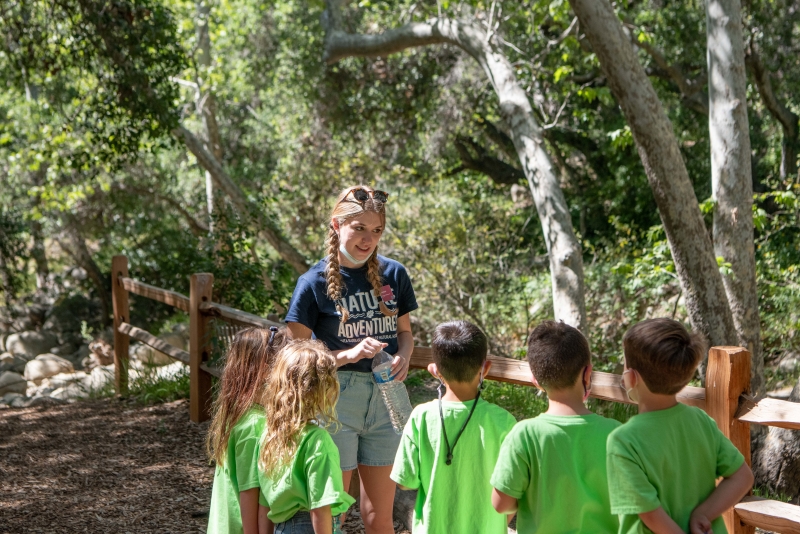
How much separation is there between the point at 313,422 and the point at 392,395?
62 cm

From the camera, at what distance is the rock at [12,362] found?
13.0 meters

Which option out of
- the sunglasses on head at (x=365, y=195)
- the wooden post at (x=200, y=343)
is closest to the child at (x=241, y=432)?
the sunglasses on head at (x=365, y=195)

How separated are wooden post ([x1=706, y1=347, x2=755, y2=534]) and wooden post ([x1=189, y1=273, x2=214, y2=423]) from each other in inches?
174

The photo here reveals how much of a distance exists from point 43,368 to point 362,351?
37.5 ft

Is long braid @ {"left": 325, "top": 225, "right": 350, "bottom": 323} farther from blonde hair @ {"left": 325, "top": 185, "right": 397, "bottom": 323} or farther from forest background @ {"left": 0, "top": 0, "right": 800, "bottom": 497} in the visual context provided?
forest background @ {"left": 0, "top": 0, "right": 800, "bottom": 497}

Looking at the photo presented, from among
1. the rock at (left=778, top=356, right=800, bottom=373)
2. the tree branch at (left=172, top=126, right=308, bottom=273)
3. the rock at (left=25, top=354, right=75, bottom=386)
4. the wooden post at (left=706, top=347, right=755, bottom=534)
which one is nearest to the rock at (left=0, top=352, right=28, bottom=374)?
the rock at (left=25, top=354, right=75, bottom=386)

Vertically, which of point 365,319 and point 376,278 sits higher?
point 376,278

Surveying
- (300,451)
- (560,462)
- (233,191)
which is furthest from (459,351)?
(233,191)

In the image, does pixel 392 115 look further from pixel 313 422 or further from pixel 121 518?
pixel 313 422

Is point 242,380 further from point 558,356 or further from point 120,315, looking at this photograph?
point 120,315

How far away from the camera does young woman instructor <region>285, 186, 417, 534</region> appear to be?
297cm

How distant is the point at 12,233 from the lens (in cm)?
1345

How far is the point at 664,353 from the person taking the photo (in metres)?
2.04

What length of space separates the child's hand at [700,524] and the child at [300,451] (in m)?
0.95
